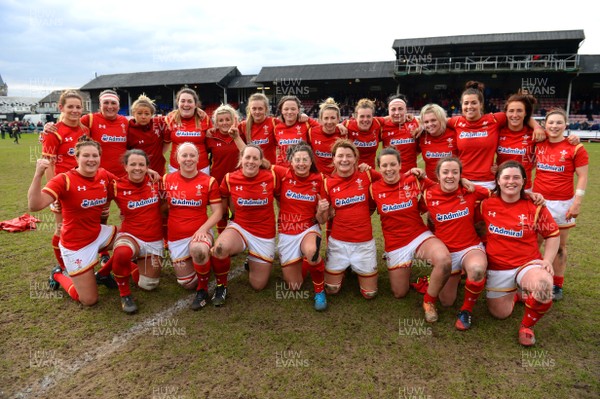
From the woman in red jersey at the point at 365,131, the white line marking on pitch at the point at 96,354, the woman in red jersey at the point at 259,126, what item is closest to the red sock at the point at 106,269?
the white line marking on pitch at the point at 96,354

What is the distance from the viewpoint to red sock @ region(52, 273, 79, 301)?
416cm

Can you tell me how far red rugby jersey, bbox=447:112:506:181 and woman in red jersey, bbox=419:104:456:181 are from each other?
0.21m

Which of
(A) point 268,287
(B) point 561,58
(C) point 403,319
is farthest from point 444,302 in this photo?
(B) point 561,58

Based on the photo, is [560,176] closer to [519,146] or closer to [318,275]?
[519,146]

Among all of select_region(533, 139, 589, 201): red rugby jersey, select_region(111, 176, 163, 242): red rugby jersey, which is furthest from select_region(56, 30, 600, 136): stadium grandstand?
select_region(111, 176, 163, 242): red rugby jersey

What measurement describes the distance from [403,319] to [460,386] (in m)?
0.99

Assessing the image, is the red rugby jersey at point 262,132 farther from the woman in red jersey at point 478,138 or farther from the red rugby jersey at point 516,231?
the red rugby jersey at point 516,231

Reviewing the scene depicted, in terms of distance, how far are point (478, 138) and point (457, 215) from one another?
127 centimetres

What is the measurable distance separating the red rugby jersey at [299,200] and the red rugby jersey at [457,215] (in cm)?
130

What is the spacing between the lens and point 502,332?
11.8ft

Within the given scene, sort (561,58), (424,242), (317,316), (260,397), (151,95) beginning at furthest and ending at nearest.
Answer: (151,95), (561,58), (424,242), (317,316), (260,397)

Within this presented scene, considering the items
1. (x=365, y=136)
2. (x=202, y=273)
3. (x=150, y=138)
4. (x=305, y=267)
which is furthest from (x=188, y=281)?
(x=365, y=136)

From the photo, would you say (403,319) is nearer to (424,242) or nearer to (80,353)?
(424,242)

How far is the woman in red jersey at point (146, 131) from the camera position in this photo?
5172 mm
